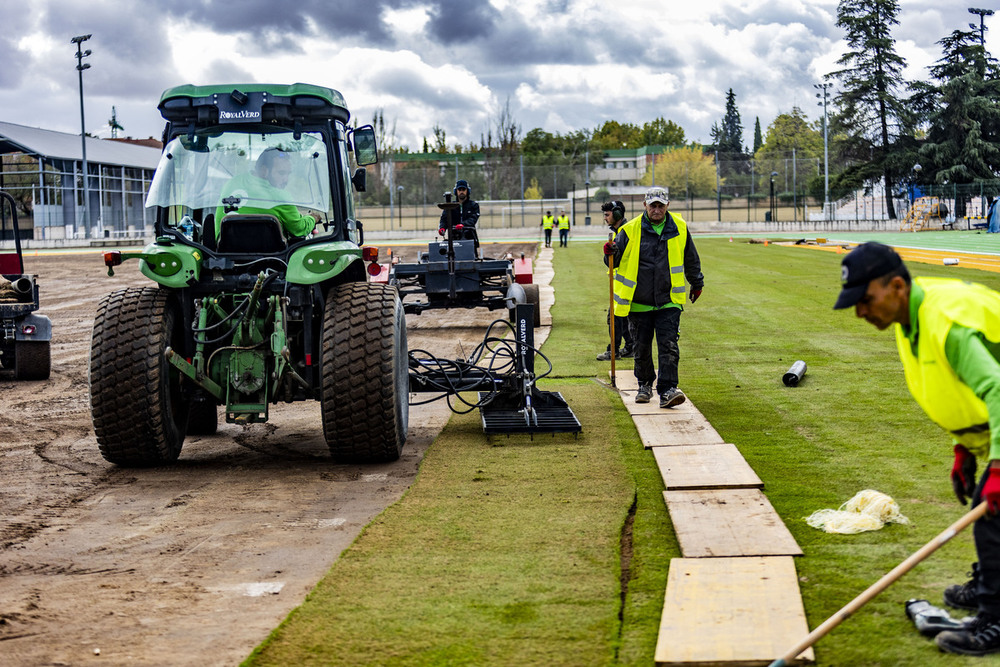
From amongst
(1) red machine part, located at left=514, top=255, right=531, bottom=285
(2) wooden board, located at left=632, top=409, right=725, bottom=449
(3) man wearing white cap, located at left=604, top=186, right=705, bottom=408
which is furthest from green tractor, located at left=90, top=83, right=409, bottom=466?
(1) red machine part, located at left=514, top=255, right=531, bottom=285

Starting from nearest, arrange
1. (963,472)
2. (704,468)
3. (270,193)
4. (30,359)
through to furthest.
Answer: (963,472), (704,468), (270,193), (30,359)

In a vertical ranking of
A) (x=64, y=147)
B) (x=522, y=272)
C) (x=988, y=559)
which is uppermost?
(x=64, y=147)

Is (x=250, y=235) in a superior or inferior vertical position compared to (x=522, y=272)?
superior

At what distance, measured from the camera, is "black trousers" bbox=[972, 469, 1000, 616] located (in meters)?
3.96

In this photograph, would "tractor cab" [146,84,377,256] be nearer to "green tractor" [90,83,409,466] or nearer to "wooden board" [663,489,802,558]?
"green tractor" [90,83,409,466]

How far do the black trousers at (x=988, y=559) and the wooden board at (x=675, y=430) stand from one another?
3815 mm

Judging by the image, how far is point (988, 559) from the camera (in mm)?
4004

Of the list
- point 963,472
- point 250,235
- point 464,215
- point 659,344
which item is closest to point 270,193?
point 250,235

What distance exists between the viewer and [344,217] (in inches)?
340

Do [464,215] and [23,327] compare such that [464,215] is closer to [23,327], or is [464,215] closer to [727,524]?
A: [23,327]

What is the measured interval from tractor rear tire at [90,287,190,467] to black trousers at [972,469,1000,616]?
5.52 m

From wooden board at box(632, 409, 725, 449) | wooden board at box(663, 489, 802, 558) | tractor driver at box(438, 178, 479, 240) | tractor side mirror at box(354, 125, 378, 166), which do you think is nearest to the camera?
wooden board at box(663, 489, 802, 558)

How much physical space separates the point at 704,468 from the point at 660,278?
9.10 ft

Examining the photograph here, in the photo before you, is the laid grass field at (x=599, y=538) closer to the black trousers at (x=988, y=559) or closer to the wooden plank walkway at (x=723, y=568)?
the wooden plank walkway at (x=723, y=568)
